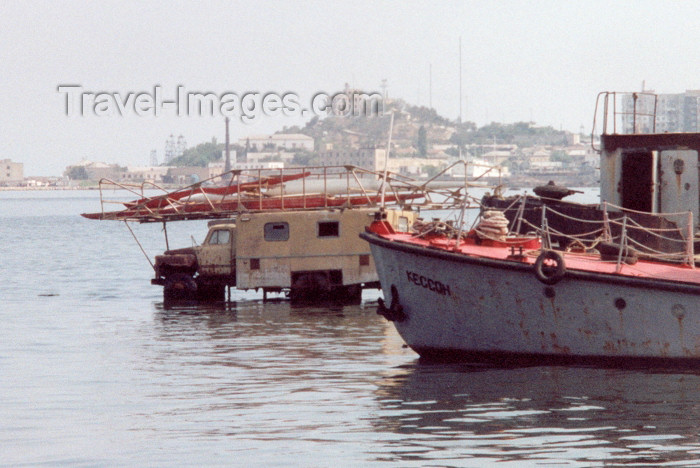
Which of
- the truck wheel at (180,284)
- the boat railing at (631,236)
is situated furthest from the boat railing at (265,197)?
the boat railing at (631,236)

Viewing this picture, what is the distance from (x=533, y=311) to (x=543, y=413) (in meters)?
3.46

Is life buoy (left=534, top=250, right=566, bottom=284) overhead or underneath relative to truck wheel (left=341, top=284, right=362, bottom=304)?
overhead

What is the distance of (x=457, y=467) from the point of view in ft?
51.5

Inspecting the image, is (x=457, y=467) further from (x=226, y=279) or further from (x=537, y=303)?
(x=226, y=279)

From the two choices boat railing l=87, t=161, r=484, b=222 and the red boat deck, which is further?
boat railing l=87, t=161, r=484, b=222

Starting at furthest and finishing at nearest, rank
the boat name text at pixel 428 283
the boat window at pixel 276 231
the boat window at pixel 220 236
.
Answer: the boat window at pixel 220 236 < the boat window at pixel 276 231 < the boat name text at pixel 428 283

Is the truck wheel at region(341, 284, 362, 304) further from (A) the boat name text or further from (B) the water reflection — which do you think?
(A) the boat name text

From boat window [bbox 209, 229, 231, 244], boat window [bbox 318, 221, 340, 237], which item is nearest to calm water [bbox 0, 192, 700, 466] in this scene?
boat window [bbox 318, 221, 340, 237]

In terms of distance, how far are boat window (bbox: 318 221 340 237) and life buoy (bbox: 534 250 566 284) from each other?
1585cm

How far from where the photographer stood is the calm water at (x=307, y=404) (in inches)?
656

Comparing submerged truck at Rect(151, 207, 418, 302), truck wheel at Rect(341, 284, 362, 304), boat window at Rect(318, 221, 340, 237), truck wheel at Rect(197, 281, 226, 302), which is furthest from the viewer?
truck wheel at Rect(197, 281, 226, 302)

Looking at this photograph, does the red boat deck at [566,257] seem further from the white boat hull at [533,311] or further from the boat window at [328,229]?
the boat window at [328,229]

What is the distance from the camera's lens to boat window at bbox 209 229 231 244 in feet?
127

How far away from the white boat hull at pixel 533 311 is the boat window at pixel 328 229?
13.2 metres
